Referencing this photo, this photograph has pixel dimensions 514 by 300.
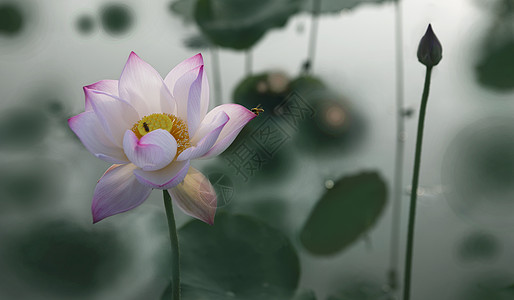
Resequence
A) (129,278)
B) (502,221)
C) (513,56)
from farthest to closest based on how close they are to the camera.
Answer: (513,56) < (502,221) < (129,278)

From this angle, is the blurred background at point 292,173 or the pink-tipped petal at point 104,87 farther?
the blurred background at point 292,173

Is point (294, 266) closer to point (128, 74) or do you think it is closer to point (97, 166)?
point (128, 74)

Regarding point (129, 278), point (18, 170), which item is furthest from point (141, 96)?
point (18, 170)

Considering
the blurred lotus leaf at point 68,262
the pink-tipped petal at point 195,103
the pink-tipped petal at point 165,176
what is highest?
the pink-tipped petal at point 195,103

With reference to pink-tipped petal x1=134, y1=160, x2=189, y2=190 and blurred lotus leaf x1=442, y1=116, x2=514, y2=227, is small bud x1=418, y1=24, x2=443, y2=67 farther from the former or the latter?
blurred lotus leaf x1=442, y1=116, x2=514, y2=227

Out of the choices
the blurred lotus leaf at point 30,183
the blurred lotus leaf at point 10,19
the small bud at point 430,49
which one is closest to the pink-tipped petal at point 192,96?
the small bud at point 430,49

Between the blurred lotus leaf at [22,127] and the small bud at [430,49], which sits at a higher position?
the small bud at [430,49]

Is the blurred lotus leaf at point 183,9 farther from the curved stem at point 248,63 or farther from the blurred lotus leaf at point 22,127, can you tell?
the blurred lotus leaf at point 22,127
